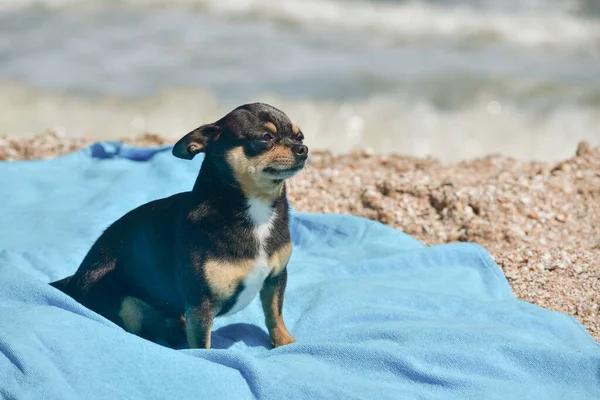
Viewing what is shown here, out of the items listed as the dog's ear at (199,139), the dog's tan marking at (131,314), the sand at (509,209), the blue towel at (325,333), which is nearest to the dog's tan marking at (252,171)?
the dog's ear at (199,139)

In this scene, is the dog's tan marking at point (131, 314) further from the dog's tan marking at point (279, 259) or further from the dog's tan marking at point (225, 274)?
the dog's tan marking at point (279, 259)

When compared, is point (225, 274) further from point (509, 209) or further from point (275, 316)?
point (509, 209)

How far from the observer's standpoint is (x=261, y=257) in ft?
12.8

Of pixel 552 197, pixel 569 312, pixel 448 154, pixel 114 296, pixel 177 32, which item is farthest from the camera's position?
pixel 177 32

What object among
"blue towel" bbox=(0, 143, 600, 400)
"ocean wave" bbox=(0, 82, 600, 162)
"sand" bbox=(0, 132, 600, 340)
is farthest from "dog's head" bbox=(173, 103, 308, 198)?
"ocean wave" bbox=(0, 82, 600, 162)

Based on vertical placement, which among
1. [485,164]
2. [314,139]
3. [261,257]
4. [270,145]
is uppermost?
[270,145]

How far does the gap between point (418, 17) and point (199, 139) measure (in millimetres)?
11623

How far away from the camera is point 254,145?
3746 mm

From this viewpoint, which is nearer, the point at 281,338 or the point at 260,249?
the point at 260,249

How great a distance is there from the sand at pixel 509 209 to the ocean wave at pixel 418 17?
699cm

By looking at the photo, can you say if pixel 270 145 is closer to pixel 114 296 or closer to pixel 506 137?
pixel 114 296

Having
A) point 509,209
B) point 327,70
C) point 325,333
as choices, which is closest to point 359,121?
point 327,70

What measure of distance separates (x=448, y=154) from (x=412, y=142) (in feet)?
1.74

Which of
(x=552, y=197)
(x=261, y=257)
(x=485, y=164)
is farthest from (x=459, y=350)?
(x=485, y=164)
